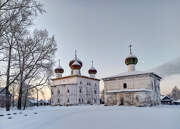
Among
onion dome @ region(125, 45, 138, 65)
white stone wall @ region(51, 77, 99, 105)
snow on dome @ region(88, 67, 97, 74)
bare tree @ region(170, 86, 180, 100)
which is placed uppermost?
onion dome @ region(125, 45, 138, 65)

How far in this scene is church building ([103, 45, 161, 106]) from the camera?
73.9ft

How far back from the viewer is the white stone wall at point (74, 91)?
111ft

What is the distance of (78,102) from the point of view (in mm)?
33219

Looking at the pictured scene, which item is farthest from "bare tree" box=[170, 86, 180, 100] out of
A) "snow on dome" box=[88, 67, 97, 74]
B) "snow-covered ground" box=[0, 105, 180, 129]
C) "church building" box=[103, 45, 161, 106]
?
"snow-covered ground" box=[0, 105, 180, 129]

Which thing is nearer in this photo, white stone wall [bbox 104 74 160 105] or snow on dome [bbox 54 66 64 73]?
white stone wall [bbox 104 74 160 105]

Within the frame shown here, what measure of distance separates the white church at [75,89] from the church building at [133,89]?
9.31 meters

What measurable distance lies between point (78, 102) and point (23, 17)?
26730 millimetres

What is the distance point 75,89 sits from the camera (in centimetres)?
3372

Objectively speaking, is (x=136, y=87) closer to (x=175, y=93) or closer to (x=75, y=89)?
(x=75, y=89)

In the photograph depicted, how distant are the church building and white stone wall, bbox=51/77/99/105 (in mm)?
9295

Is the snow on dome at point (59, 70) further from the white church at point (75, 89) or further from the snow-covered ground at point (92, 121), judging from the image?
the snow-covered ground at point (92, 121)

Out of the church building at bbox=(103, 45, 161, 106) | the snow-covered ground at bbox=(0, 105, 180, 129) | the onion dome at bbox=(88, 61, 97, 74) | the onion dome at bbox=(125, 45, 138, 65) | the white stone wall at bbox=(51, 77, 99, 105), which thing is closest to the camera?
the snow-covered ground at bbox=(0, 105, 180, 129)

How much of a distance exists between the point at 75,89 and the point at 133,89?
14.5m

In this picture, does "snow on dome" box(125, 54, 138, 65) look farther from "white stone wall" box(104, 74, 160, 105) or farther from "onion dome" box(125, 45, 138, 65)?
"white stone wall" box(104, 74, 160, 105)
